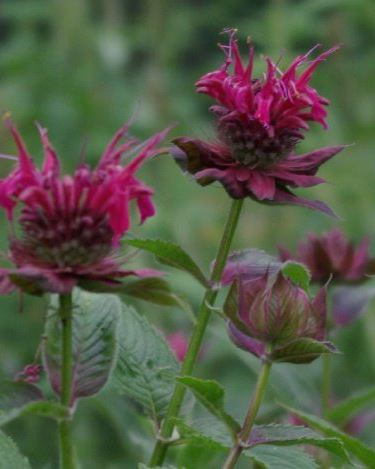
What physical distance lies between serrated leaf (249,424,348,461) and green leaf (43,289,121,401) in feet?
0.51

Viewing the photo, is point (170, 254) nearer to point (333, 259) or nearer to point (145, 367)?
point (145, 367)

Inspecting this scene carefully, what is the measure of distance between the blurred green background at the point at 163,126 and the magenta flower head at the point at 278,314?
1.14 meters

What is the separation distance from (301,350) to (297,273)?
0.24ft

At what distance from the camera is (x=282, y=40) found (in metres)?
3.10

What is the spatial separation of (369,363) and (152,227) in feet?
2.12

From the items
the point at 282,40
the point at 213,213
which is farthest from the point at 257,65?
the point at 213,213

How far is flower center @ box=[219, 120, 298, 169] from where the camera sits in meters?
1.08

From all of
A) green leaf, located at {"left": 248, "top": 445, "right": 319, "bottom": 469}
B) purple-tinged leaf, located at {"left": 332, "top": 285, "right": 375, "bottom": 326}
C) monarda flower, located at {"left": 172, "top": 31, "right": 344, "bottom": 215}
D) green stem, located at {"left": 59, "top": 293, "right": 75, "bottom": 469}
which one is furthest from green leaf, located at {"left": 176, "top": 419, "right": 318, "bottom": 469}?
purple-tinged leaf, located at {"left": 332, "top": 285, "right": 375, "bottom": 326}

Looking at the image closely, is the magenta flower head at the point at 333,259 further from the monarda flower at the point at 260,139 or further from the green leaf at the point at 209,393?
the green leaf at the point at 209,393

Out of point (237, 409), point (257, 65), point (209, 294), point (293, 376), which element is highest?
point (257, 65)

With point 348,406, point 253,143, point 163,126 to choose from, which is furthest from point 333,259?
point 163,126

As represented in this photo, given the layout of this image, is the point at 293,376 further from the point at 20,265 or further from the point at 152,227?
the point at 152,227

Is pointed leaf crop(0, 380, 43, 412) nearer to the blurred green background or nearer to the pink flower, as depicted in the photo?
the pink flower

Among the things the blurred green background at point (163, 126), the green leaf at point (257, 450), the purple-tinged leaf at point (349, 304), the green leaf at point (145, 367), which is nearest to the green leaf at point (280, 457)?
the green leaf at point (257, 450)
